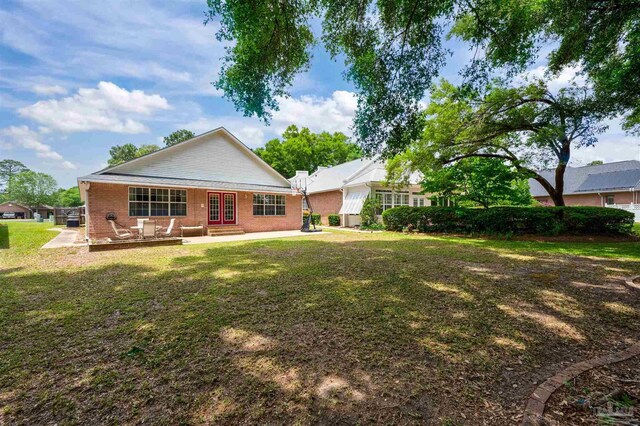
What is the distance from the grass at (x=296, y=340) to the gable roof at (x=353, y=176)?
1395cm

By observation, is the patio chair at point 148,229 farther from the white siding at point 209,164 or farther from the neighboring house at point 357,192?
the neighboring house at point 357,192

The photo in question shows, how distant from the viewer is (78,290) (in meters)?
5.17

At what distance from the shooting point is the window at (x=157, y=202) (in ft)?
44.0

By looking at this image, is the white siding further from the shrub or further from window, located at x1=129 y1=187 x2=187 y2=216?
the shrub

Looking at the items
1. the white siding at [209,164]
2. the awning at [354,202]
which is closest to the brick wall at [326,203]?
the awning at [354,202]

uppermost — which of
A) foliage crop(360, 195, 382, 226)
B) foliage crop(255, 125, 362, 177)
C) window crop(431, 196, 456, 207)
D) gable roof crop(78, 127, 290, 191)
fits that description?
foliage crop(255, 125, 362, 177)

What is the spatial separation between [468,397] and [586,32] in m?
9.54

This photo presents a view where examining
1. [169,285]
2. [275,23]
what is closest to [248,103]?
[275,23]

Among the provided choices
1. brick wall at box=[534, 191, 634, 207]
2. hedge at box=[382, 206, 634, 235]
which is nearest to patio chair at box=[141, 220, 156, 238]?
hedge at box=[382, 206, 634, 235]

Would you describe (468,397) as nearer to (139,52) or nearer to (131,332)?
(131,332)

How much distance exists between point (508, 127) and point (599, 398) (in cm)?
1372

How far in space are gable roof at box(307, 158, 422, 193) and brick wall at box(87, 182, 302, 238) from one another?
5.04m

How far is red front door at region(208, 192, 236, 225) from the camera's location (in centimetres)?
A: 1574

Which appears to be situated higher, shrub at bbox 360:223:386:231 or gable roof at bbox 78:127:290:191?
gable roof at bbox 78:127:290:191
